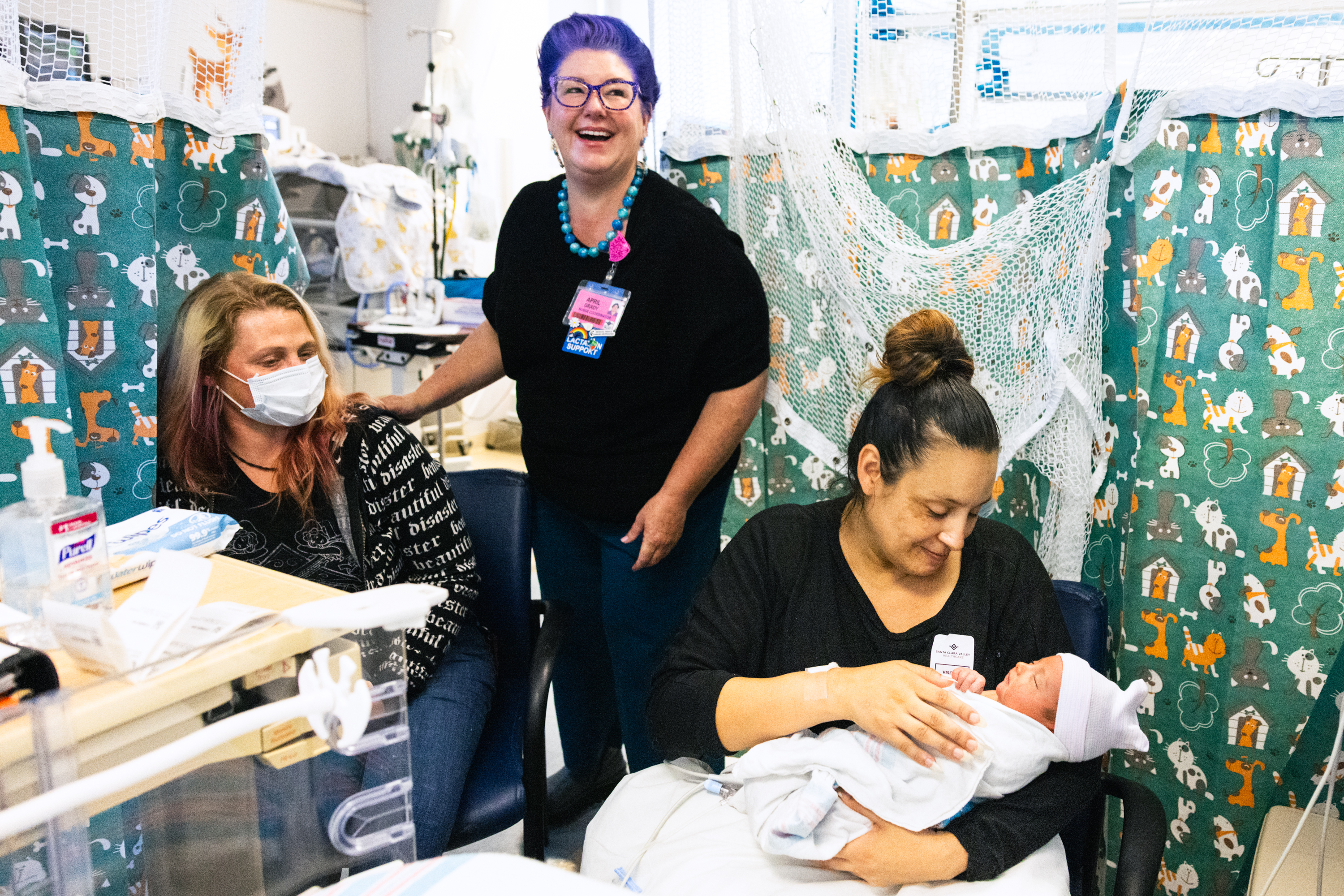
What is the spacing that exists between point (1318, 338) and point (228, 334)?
6.28ft

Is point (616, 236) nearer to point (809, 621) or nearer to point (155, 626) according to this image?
point (809, 621)

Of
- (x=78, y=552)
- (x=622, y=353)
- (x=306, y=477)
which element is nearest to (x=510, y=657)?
(x=306, y=477)

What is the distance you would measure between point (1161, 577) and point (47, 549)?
180 centimetres

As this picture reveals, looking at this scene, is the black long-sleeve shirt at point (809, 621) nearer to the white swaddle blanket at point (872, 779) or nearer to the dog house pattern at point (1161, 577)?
the white swaddle blanket at point (872, 779)

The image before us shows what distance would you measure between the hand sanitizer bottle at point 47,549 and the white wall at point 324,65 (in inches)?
207

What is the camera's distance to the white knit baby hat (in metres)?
1.32

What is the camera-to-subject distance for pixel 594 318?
6.57 feet

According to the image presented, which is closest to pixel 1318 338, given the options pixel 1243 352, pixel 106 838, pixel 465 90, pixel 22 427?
pixel 1243 352

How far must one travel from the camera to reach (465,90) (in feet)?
Answer: 17.6

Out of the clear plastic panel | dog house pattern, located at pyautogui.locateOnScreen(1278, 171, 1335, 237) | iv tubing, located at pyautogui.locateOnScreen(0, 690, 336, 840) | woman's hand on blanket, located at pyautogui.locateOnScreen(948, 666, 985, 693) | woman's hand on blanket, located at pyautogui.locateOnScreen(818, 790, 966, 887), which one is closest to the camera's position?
iv tubing, located at pyautogui.locateOnScreen(0, 690, 336, 840)

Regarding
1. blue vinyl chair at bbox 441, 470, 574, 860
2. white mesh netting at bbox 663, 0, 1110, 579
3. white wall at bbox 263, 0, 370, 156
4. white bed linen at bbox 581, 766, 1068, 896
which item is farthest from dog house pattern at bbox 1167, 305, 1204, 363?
white wall at bbox 263, 0, 370, 156

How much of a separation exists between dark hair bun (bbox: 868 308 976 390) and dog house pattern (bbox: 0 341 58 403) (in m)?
1.30

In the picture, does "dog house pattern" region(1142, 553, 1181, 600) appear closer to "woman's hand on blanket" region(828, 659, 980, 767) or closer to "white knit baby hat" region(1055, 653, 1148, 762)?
"white knit baby hat" region(1055, 653, 1148, 762)

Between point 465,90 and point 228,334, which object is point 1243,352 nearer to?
point 228,334
